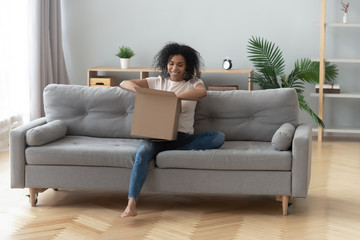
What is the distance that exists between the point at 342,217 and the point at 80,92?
6.32ft

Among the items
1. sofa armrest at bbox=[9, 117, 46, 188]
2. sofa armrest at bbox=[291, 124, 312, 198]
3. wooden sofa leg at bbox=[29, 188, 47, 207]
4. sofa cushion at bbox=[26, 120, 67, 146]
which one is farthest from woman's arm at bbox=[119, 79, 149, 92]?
sofa armrest at bbox=[291, 124, 312, 198]

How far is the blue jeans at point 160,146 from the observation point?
12.1 feet

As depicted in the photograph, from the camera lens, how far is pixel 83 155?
3830 mm

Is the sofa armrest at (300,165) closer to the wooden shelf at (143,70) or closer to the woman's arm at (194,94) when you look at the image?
the woman's arm at (194,94)

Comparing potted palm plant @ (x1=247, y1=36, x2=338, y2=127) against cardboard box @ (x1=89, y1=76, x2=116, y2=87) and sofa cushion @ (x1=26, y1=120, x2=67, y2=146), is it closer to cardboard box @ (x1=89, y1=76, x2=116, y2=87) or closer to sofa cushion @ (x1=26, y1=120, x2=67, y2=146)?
cardboard box @ (x1=89, y1=76, x2=116, y2=87)

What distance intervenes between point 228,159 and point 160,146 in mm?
447

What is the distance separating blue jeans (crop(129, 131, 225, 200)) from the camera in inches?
146

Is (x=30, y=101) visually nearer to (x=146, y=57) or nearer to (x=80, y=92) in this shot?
(x=146, y=57)

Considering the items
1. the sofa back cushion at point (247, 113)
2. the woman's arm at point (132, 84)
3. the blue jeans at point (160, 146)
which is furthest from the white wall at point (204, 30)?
the blue jeans at point (160, 146)

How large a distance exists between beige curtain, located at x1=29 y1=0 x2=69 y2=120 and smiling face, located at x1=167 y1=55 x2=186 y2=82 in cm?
250

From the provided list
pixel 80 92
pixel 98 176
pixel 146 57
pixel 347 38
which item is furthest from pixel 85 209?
pixel 347 38

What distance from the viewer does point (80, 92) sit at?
442 cm

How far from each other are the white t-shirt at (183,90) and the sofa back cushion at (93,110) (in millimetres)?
227

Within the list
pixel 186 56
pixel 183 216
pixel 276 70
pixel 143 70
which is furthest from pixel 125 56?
pixel 183 216
